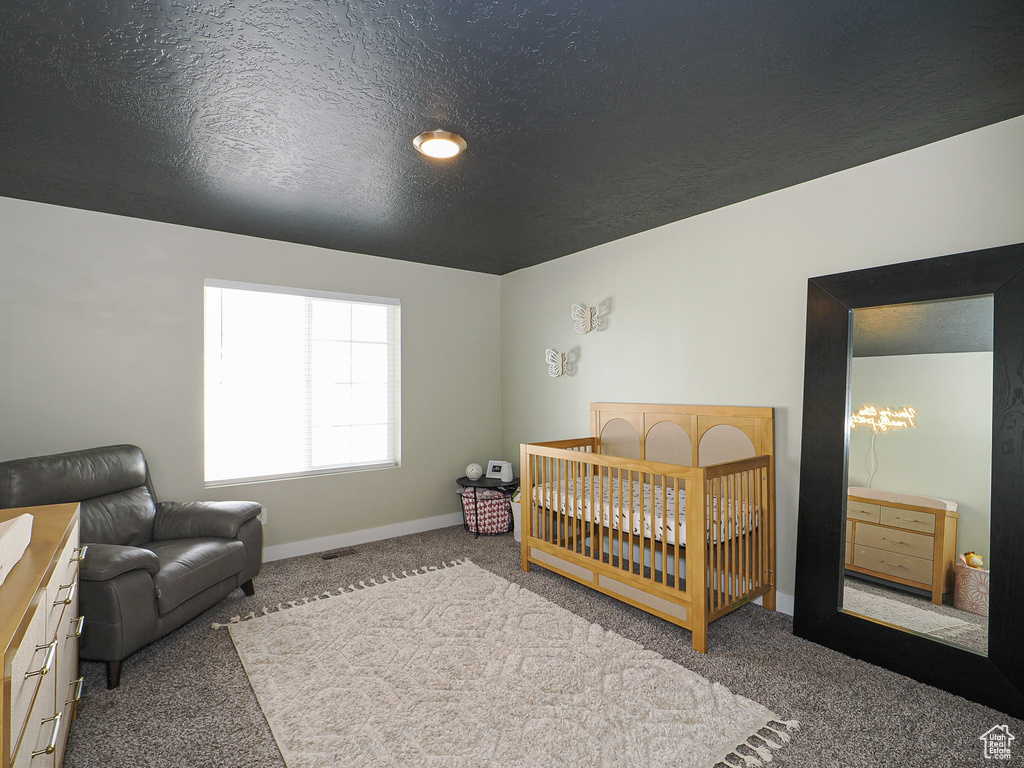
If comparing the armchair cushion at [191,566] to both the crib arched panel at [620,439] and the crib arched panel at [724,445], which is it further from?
the crib arched panel at [724,445]

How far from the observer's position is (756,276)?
3.00m

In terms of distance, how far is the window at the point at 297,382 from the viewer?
12.0 ft

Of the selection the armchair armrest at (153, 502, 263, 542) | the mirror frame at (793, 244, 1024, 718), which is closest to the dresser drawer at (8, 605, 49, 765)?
the armchair armrest at (153, 502, 263, 542)

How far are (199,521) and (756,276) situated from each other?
3429mm

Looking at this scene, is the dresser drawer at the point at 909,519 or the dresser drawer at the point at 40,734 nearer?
the dresser drawer at the point at 40,734

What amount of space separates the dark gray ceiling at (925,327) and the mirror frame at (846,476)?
0.04 meters

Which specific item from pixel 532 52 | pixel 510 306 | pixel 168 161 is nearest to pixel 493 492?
pixel 510 306

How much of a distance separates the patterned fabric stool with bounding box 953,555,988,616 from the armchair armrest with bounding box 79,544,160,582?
11.1ft

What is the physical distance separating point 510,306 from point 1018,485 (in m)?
3.63

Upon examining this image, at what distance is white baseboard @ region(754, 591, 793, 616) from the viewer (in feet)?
9.31

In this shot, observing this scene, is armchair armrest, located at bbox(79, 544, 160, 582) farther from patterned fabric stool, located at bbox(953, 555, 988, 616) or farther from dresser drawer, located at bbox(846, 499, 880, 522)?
patterned fabric stool, located at bbox(953, 555, 988, 616)
